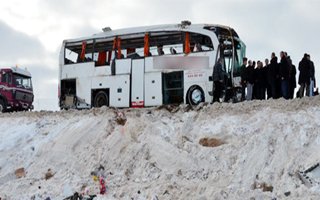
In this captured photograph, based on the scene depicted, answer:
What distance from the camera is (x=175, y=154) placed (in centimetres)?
1109

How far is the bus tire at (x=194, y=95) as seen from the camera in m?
17.1

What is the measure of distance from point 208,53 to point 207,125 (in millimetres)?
5533

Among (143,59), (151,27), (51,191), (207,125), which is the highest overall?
(151,27)

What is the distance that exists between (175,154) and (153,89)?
7313mm

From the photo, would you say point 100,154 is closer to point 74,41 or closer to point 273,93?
point 273,93

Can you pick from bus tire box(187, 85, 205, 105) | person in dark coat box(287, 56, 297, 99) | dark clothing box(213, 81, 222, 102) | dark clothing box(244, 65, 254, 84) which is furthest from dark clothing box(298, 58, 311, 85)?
bus tire box(187, 85, 205, 105)

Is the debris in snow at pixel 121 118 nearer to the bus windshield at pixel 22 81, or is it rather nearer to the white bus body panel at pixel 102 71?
the white bus body panel at pixel 102 71

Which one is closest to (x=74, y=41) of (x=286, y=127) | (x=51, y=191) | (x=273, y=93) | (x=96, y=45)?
(x=96, y=45)

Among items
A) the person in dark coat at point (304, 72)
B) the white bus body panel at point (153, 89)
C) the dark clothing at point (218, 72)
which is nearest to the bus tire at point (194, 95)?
the dark clothing at point (218, 72)

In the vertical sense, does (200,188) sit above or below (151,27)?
below

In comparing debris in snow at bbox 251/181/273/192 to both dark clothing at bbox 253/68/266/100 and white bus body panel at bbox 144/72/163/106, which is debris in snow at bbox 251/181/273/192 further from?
white bus body panel at bbox 144/72/163/106

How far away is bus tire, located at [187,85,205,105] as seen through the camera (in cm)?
1706

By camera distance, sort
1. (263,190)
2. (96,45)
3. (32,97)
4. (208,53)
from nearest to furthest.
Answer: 1. (263,190)
2. (208,53)
3. (96,45)
4. (32,97)

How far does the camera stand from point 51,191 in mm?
11008
